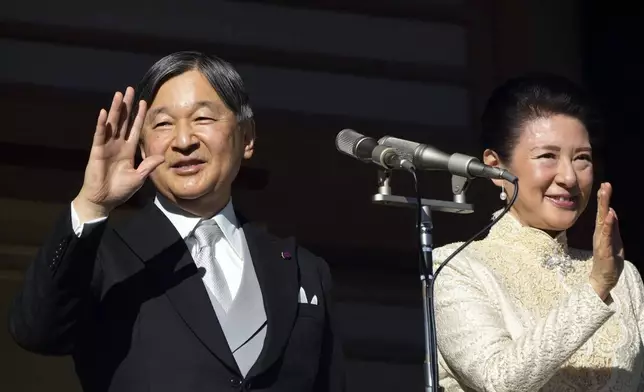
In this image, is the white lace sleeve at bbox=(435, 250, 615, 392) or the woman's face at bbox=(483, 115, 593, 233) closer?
the white lace sleeve at bbox=(435, 250, 615, 392)

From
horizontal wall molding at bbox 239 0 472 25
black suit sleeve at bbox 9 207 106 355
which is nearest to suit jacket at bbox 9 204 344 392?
black suit sleeve at bbox 9 207 106 355

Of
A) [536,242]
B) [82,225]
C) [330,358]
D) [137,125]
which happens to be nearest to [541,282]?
[536,242]

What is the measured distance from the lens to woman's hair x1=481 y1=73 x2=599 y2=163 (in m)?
4.09

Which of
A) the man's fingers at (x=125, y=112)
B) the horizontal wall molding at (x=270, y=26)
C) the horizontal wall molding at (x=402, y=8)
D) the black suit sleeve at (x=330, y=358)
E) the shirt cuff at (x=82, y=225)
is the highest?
the horizontal wall molding at (x=402, y=8)

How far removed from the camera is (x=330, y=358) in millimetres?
3842

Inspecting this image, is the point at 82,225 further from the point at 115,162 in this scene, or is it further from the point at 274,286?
the point at 274,286

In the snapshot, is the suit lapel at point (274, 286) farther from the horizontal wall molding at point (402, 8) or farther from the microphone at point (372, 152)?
the horizontal wall molding at point (402, 8)

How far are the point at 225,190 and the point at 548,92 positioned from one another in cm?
86

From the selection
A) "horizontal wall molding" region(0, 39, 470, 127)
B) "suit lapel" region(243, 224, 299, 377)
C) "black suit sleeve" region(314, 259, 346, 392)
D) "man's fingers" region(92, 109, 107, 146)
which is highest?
"horizontal wall molding" region(0, 39, 470, 127)

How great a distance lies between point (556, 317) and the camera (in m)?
3.62

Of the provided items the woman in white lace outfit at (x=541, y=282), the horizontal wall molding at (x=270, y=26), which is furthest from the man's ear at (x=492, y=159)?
the horizontal wall molding at (x=270, y=26)

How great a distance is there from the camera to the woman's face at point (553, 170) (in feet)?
13.2

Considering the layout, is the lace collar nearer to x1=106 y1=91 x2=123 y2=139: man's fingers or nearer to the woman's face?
the woman's face

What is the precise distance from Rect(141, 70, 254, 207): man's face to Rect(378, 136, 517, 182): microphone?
44 centimetres
